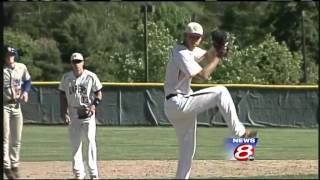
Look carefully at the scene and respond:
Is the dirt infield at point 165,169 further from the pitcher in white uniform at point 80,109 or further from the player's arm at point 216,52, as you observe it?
the player's arm at point 216,52

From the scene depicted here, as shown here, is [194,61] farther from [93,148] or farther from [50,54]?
[50,54]

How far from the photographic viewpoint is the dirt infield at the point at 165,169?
1116 cm

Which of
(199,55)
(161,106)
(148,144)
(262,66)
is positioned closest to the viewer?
(199,55)

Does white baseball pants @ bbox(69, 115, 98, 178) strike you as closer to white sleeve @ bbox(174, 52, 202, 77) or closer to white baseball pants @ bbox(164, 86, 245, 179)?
white baseball pants @ bbox(164, 86, 245, 179)

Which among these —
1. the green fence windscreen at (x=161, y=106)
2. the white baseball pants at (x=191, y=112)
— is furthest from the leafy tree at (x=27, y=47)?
the white baseball pants at (x=191, y=112)

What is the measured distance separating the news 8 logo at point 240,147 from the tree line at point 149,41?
3177 centimetres

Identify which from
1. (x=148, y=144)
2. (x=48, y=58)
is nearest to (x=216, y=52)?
(x=148, y=144)

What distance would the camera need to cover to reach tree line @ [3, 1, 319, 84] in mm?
46531

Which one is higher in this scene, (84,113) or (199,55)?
(199,55)

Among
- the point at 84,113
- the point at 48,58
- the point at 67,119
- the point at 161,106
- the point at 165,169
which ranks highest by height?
the point at 84,113

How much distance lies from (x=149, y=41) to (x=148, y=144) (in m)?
29.0

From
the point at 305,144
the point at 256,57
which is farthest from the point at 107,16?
the point at 305,144

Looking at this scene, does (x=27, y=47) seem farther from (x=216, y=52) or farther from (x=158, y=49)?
(x=216, y=52)

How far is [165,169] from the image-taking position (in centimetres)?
1230
